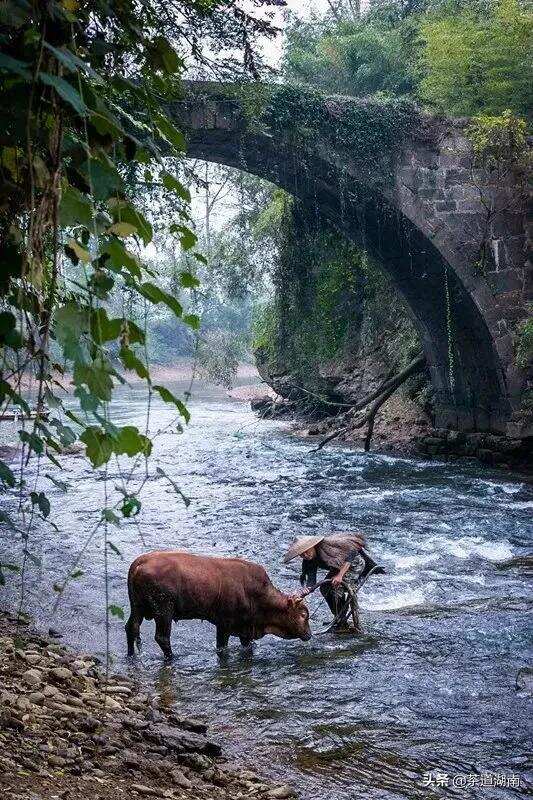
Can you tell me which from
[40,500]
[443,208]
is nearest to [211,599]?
[40,500]

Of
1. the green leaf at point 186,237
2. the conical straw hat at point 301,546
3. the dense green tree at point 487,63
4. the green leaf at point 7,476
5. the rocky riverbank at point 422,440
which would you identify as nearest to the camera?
the green leaf at point 186,237

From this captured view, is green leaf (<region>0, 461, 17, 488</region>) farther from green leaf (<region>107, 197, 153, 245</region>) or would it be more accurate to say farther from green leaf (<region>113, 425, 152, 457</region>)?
green leaf (<region>107, 197, 153, 245</region>)

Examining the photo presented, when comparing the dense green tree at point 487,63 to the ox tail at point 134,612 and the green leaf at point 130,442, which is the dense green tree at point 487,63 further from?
the green leaf at point 130,442

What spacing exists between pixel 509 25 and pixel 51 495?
37.6 ft

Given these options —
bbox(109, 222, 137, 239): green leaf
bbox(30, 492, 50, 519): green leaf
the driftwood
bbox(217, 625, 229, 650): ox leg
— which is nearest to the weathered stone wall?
the driftwood

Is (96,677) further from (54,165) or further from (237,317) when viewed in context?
(237,317)

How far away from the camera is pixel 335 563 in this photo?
6141mm

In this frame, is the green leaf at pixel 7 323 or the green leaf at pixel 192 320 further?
the green leaf at pixel 192 320

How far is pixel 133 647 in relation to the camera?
5.59 meters

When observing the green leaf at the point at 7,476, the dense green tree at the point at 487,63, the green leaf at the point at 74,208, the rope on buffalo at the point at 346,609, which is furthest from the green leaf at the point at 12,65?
the dense green tree at the point at 487,63

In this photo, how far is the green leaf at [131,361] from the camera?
1.70 meters

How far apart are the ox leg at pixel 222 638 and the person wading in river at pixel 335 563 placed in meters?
0.69

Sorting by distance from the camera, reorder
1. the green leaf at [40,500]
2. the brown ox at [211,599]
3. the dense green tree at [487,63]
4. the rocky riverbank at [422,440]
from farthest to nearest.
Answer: the dense green tree at [487,63], the rocky riverbank at [422,440], the brown ox at [211,599], the green leaf at [40,500]

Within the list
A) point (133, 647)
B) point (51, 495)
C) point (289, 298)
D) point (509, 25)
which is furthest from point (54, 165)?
point (289, 298)
